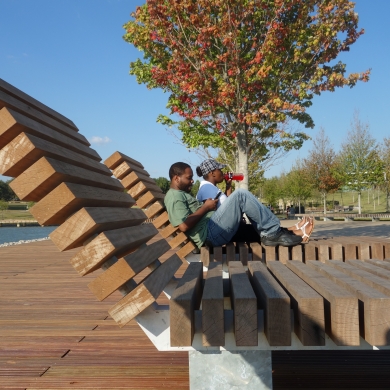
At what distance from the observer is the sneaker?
11.3ft

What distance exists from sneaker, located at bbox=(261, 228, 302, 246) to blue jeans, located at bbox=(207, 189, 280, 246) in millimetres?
35

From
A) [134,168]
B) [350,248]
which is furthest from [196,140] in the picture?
[350,248]

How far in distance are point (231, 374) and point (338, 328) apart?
1.64ft

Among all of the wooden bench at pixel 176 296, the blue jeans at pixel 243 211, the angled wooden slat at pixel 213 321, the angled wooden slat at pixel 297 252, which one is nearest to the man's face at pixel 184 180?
the blue jeans at pixel 243 211

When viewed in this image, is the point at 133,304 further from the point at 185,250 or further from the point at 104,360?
the point at 185,250

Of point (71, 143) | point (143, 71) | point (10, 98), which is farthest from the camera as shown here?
point (143, 71)

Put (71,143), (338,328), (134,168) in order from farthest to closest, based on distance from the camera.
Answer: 1. (134,168)
2. (71,143)
3. (338,328)

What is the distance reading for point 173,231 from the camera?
4.00m

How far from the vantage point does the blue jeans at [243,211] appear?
3576mm

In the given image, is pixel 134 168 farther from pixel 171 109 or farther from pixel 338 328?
pixel 171 109

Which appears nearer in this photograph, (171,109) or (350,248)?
(350,248)

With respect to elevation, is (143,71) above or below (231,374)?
above

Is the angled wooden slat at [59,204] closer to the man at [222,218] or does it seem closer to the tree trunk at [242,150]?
the man at [222,218]

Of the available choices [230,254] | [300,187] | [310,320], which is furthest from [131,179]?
[300,187]
